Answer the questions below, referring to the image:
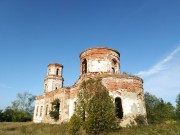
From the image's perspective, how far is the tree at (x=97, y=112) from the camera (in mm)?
10852

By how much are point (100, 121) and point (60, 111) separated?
13.2m

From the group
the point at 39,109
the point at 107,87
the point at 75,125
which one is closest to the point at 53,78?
the point at 39,109

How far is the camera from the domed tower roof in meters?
19.5

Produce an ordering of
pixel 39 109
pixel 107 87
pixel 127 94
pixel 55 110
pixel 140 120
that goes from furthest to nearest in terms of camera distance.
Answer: pixel 39 109 < pixel 55 110 < pixel 107 87 < pixel 127 94 < pixel 140 120

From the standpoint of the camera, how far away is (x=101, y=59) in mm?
19766

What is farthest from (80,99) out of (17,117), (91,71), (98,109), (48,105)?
(17,117)

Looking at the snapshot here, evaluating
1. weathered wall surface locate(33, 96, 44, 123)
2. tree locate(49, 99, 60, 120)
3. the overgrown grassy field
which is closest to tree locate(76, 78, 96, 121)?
the overgrown grassy field

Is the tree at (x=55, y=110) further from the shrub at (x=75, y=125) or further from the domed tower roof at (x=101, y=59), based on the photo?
the shrub at (x=75, y=125)

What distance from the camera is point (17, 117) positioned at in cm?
3759

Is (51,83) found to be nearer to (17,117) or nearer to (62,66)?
(62,66)

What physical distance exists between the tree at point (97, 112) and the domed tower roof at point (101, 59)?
7777 millimetres

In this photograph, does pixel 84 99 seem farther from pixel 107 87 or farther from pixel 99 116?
pixel 107 87

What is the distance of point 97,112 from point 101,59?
31.9ft

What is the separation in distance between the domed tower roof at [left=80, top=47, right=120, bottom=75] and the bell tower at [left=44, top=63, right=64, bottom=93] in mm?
12133
